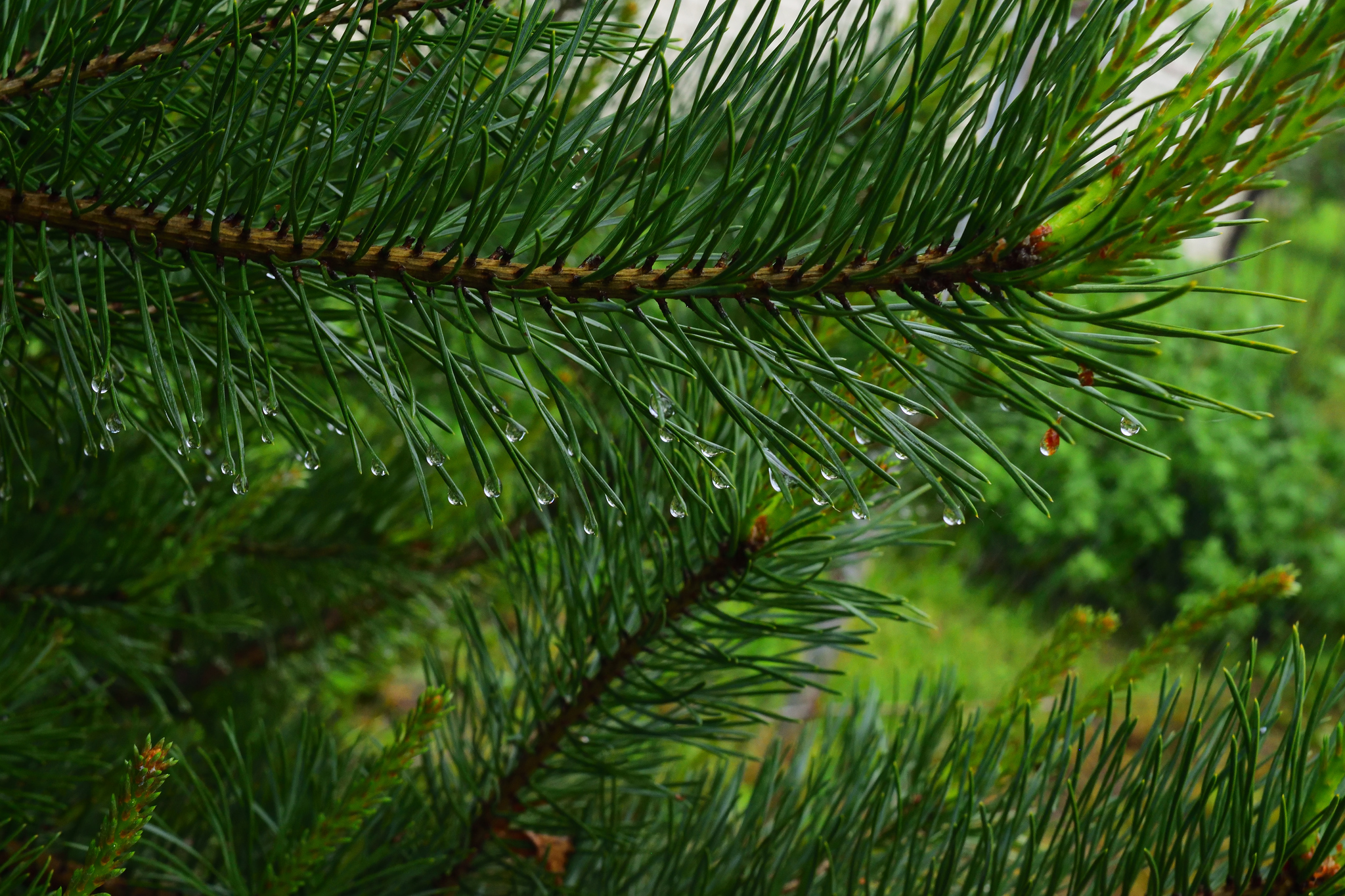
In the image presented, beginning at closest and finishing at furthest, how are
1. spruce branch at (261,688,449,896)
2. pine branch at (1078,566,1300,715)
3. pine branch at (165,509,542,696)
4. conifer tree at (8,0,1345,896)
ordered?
conifer tree at (8,0,1345,896) → spruce branch at (261,688,449,896) → pine branch at (1078,566,1300,715) → pine branch at (165,509,542,696)

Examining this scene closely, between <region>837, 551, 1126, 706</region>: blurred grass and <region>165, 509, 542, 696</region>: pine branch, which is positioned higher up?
<region>837, 551, 1126, 706</region>: blurred grass

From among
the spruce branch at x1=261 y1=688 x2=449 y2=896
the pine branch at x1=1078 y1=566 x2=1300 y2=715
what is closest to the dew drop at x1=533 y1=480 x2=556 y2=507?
the spruce branch at x1=261 y1=688 x2=449 y2=896

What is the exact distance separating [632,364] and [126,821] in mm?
264

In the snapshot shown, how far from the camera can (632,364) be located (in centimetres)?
46

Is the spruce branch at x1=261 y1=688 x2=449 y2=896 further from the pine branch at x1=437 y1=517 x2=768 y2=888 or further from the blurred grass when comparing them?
the blurred grass

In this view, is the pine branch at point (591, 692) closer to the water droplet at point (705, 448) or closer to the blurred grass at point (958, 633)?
the water droplet at point (705, 448)

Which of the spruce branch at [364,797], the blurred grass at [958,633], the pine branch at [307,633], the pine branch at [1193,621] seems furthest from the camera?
the blurred grass at [958,633]

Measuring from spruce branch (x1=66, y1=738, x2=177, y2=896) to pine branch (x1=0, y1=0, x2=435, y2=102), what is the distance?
0.21 metres

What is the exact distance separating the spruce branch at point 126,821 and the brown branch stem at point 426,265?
16 centimetres

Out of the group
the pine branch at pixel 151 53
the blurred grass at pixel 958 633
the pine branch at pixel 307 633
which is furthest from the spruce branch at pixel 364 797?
the blurred grass at pixel 958 633

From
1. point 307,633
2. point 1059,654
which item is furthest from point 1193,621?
point 307,633

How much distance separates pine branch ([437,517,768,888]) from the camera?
0.45 m

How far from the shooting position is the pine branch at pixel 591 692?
0.45 m

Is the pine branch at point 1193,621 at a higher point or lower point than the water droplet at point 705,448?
higher
